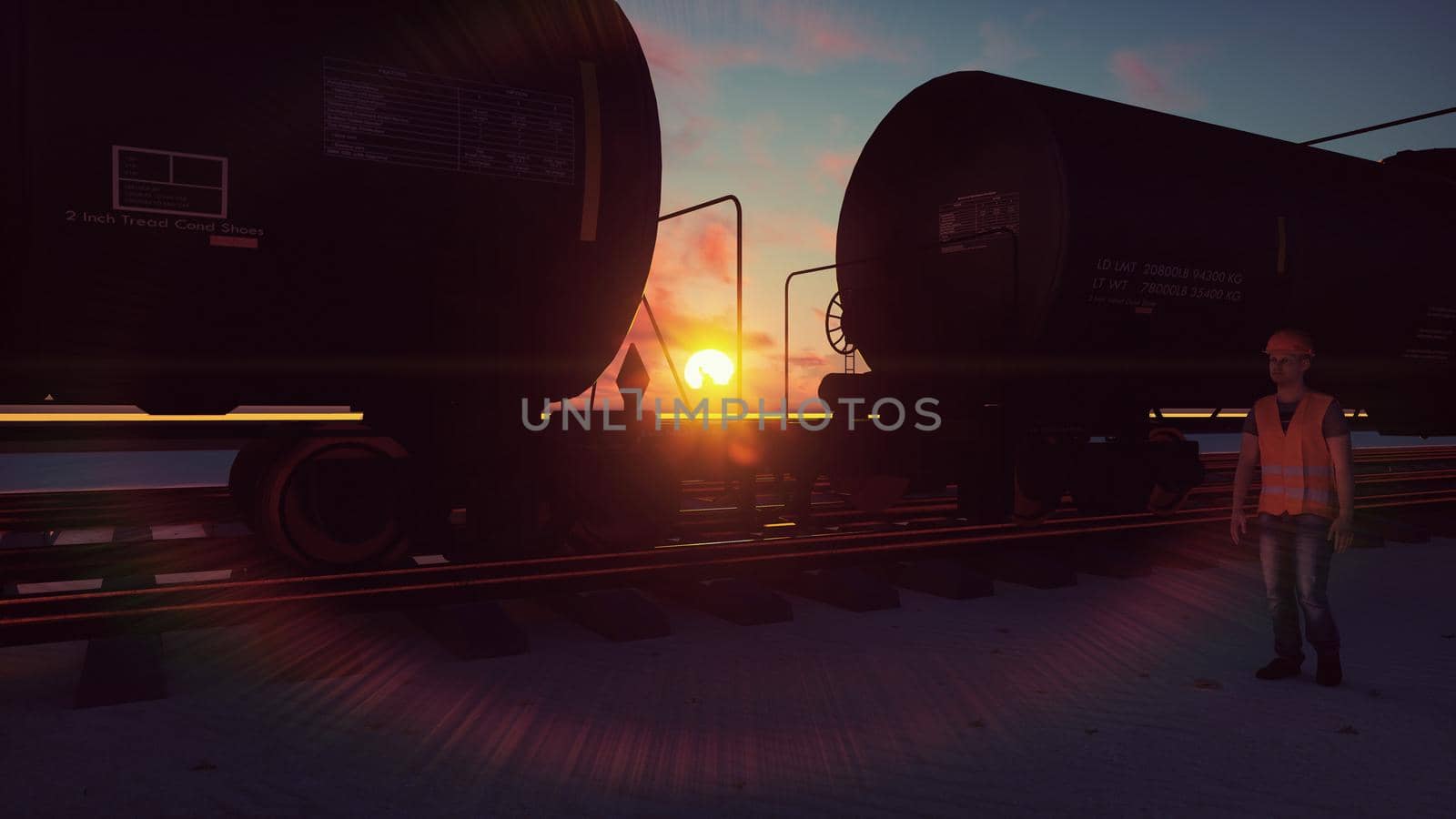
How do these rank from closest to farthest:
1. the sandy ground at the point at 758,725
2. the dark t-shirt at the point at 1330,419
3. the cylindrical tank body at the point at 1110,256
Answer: the sandy ground at the point at 758,725, the dark t-shirt at the point at 1330,419, the cylindrical tank body at the point at 1110,256

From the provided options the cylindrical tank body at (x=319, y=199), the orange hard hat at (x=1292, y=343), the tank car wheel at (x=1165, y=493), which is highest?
the cylindrical tank body at (x=319, y=199)

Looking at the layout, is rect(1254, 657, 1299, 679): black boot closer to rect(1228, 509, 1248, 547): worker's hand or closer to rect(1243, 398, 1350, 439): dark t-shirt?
rect(1228, 509, 1248, 547): worker's hand

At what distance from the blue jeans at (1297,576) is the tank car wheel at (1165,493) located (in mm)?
4227

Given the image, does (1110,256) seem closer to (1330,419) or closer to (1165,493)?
(1330,419)

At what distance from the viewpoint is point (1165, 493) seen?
10.0 metres

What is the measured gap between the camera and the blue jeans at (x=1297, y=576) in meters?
Result: 4.86

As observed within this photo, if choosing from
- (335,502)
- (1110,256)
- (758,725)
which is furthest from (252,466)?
(1110,256)

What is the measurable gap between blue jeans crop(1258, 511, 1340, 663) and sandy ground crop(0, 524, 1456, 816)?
0.24m

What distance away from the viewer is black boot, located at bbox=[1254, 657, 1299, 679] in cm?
508

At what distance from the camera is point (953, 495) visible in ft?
39.4

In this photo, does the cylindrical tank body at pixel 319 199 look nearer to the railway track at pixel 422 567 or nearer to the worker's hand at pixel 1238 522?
the railway track at pixel 422 567

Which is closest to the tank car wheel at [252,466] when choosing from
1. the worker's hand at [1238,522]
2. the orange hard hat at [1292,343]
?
the worker's hand at [1238,522]

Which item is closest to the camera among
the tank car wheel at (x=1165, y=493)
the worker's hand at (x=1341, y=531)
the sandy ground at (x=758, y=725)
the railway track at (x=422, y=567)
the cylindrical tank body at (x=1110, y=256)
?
the sandy ground at (x=758, y=725)

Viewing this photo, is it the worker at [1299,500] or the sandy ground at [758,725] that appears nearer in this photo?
the sandy ground at [758,725]
